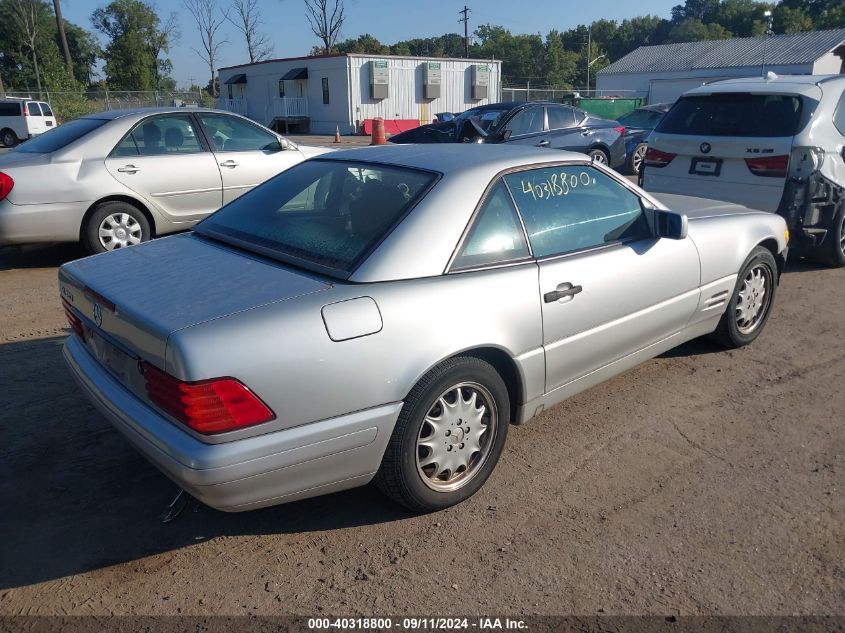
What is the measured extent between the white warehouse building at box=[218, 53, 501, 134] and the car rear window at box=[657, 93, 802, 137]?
84.8ft

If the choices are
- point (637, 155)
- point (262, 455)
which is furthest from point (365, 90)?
point (262, 455)

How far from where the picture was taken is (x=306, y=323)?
257cm

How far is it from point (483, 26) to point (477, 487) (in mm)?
119005

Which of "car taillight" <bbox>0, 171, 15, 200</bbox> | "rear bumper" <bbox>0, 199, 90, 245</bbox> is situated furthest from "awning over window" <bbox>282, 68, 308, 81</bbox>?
"car taillight" <bbox>0, 171, 15, 200</bbox>

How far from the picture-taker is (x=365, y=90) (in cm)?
3459

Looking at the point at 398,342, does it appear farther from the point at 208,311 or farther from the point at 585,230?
the point at 585,230

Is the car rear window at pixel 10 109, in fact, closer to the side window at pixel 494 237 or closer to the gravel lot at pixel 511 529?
the gravel lot at pixel 511 529

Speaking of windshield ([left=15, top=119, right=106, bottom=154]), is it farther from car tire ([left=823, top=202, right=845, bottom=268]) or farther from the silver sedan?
car tire ([left=823, top=202, right=845, bottom=268])

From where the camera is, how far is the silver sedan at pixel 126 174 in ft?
21.7

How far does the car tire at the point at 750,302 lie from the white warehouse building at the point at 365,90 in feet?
93.1

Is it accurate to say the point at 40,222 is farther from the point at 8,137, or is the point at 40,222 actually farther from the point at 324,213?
the point at 8,137

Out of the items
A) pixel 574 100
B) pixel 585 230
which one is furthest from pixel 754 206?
pixel 574 100

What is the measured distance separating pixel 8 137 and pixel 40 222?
26.6 metres

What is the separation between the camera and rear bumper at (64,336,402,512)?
245 cm
